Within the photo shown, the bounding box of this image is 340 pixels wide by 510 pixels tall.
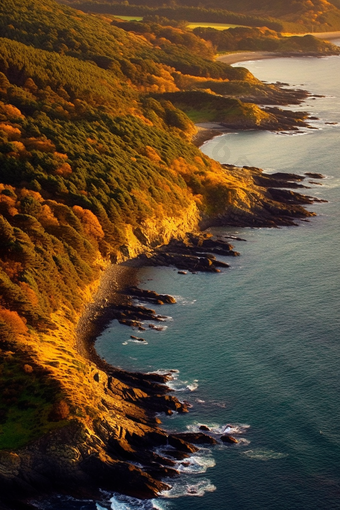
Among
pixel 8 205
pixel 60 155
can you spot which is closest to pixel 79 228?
pixel 8 205

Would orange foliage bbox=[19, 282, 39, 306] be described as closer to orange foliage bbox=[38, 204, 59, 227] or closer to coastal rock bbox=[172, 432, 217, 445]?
orange foliage bbox=[38, 204, 59, 227]

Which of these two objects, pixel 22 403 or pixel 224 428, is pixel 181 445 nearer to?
pixel 224 428

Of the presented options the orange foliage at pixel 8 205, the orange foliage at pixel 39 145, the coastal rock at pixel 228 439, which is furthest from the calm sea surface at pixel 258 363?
the orange foliage at pixel 39 145

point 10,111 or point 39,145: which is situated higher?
point 10,111

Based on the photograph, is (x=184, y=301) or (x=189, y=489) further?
(x=184, y=301)

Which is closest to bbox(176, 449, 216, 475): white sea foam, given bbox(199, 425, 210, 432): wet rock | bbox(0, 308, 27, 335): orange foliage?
bbox(199, 425, 210, 432): wet rock

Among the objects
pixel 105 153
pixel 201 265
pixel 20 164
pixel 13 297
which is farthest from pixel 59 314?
pixel 105 153

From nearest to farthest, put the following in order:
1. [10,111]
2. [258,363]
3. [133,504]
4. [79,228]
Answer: [133,504] → [258,363] → [79,228] → [10,111]
